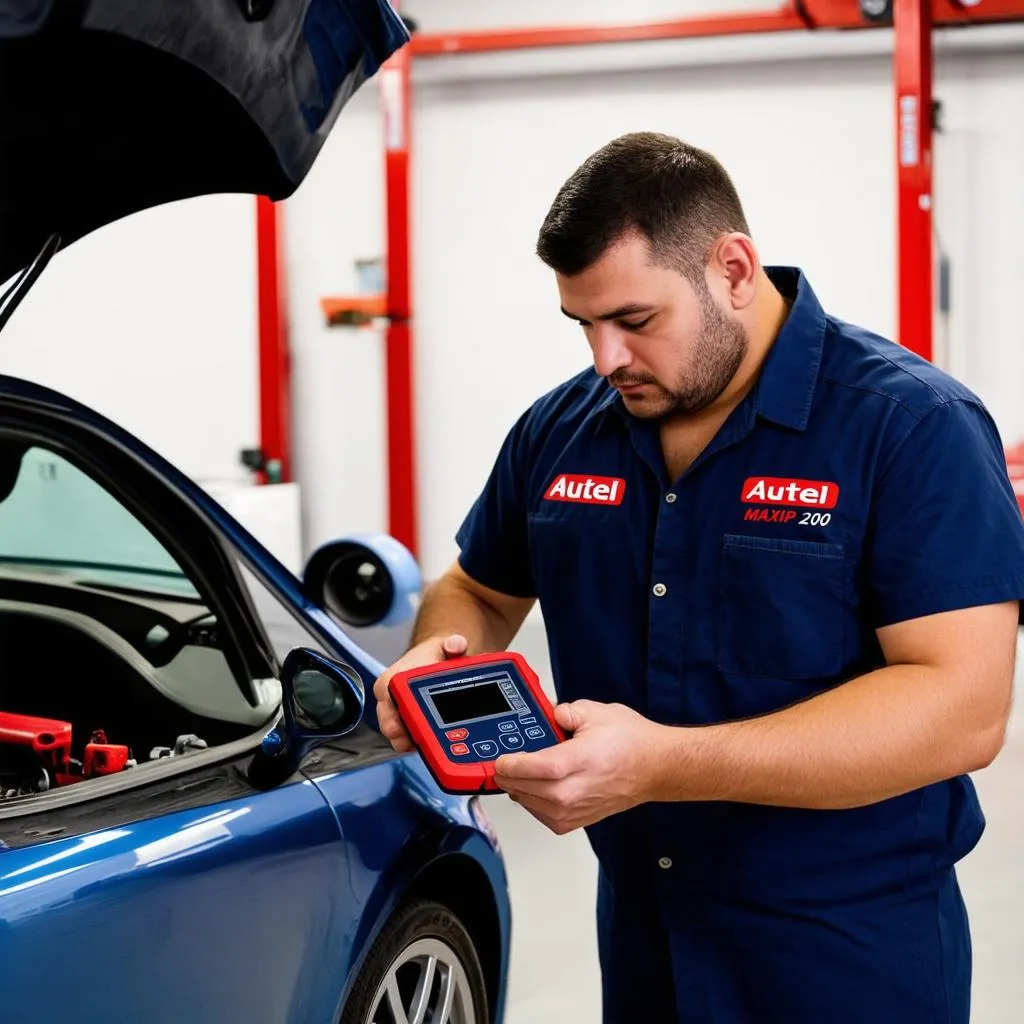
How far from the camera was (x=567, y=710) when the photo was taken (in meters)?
1.54

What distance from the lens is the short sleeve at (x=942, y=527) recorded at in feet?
5.02

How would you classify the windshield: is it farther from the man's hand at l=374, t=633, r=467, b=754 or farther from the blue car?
the man's hand at l=374, t=633, r=467, b=754

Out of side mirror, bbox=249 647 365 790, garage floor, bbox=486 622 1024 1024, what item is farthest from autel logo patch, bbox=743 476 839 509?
garage floor, bbox=486 622 1024 1024

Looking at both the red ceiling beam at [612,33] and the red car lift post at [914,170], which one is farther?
the red ceiling beam at [612,33]

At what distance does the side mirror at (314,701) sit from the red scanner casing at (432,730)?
0.17 m

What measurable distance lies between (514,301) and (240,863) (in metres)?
6.24

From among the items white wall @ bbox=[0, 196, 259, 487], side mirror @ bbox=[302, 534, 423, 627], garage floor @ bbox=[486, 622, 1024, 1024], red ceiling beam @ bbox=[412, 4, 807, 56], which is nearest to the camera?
side mirror @ bbox=[302, 534, 423, 627]

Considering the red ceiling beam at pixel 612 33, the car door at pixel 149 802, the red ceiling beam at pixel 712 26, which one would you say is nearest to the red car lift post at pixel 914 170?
the red ceiling beam at pixel 712 26

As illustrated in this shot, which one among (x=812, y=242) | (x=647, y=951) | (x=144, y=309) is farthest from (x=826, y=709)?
(x=144, y=309)

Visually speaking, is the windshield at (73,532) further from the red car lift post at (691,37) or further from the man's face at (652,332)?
the red car lift post at (691,37)

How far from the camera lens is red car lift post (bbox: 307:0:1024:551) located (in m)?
6.30

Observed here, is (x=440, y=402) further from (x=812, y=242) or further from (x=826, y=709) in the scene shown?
(x=826, y=709)

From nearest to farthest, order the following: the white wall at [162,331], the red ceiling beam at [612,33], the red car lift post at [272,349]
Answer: the red ceiling beam at [612,33] → the red car lift post at [272,349] → the white wall at [162,331]

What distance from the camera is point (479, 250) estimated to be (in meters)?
7.89
